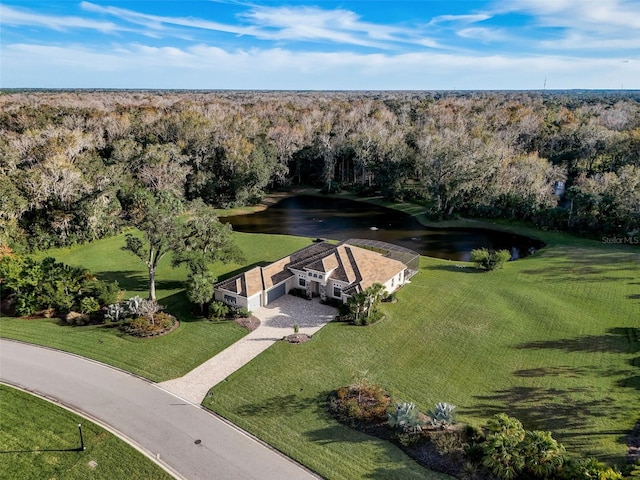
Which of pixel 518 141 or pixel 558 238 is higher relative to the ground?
pixel 518 141

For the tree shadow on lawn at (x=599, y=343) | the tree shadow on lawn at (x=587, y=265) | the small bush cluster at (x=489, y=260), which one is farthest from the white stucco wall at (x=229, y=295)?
the tree shadow on lawn at (x=587, y=265)

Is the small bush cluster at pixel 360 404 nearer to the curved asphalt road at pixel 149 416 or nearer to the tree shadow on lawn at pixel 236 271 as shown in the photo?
the curved asphalt road at pixel 149 416

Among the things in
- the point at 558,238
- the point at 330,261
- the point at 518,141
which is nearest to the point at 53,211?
the point at 330,261

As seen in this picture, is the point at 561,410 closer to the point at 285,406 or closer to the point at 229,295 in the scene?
the point at 285,406

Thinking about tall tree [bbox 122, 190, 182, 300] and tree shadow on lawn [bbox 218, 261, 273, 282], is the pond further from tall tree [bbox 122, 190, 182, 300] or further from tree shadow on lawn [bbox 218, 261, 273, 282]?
tall tree [bbox 122, 190, 182, 300]

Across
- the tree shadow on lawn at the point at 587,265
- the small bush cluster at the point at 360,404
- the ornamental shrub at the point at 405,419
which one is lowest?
the small bush cluster at the point at 360,404

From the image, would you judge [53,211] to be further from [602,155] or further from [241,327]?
[602,155]
